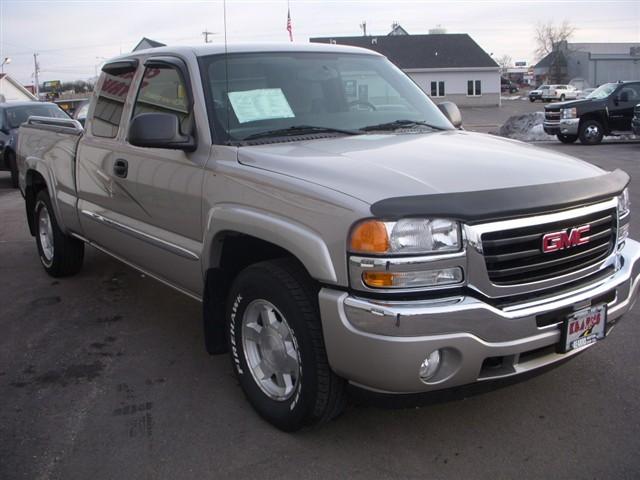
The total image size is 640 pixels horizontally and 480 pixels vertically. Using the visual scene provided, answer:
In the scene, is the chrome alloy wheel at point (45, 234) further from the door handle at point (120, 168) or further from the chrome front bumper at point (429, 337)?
the chrome front bumper at point (429, 337)

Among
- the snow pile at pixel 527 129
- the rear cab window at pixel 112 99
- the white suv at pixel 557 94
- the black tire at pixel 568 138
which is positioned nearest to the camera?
the rear cab window at pixel 112 99

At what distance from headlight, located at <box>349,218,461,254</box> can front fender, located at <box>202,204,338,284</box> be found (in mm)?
200

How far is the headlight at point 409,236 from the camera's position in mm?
2729

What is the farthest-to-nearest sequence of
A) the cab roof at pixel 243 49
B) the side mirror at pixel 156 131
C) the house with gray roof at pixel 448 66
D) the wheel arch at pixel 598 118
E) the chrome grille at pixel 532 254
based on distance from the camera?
1. the house with gray roof at pixel 448 66
2. the wheel arch at pixel 598 118
3. the cab roof at pixel 243 49
4. the side mirror at pixel 156 131
5. the chrome grille at pixel 532 254

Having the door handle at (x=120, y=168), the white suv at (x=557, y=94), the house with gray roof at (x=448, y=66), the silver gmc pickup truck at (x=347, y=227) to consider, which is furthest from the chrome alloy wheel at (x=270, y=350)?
the white suv at (x=557, y=94)

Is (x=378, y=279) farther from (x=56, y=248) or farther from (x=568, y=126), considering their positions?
(x=568, y=126)

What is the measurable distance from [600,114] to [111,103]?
17.3 meters

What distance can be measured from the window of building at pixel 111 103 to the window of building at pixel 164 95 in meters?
0.25

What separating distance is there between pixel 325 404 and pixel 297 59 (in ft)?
7.29

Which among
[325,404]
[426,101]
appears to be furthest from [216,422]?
[426,101]

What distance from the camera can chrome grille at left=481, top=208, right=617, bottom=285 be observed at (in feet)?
9.22

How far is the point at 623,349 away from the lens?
4289 mm

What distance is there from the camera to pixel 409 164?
10.4 ft

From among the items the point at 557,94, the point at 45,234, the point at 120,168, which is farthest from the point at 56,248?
the point at 557,94
